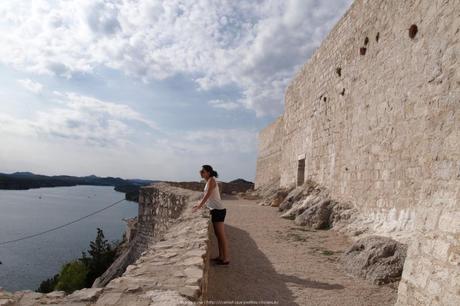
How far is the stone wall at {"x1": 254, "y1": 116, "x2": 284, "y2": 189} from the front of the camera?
21.2m

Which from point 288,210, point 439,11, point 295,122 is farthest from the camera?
point 295,122

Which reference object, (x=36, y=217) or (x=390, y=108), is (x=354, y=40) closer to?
(x=390, y=108)

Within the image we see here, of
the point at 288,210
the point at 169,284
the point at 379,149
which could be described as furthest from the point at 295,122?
the point at 169,284

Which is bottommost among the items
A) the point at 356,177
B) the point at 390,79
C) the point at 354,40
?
the point at 356,177

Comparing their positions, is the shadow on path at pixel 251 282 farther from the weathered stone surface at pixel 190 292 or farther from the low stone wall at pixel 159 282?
the weathered stone surface at pixel 190 292

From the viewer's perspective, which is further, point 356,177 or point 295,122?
point 295,122

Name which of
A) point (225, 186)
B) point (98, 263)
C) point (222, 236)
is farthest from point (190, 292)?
point (225, 186)

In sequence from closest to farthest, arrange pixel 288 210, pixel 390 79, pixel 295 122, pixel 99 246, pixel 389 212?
pixel 389 212 < pixel 390 79 < pixel 288 210 < pixel 295 122 < pixel 99 246

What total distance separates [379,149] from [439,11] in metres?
2.76

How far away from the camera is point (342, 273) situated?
5.11 metres

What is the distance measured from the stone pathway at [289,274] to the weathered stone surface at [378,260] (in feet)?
0.40

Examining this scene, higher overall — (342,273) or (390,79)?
(390,79)

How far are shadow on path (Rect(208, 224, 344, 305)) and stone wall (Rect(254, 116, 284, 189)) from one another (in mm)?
14586

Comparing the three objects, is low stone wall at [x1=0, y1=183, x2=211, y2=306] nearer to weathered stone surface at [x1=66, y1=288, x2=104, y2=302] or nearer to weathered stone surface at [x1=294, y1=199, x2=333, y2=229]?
weathered stone surface at [x1=66, y1=288, x2=104, y2=302]
